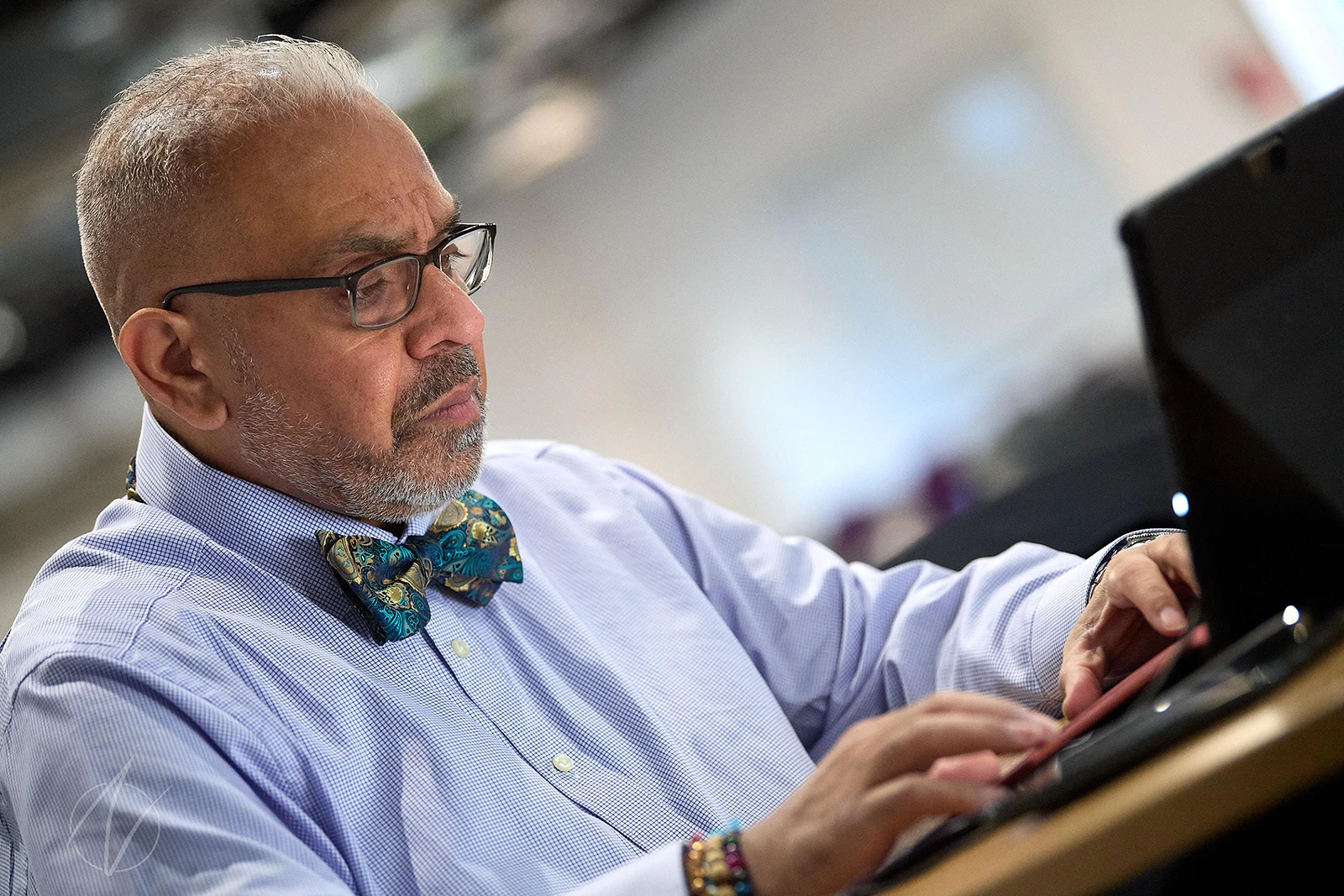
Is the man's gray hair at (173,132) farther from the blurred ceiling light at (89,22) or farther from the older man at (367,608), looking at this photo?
the blurred ceiling light at (89,22)

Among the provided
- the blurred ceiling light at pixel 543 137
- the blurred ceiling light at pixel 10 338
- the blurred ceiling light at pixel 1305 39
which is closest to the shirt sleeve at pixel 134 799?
the blurred ceiling light at pixel 10 338

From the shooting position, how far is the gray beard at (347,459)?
1.40 m

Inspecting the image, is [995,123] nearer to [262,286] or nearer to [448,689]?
[262,286]

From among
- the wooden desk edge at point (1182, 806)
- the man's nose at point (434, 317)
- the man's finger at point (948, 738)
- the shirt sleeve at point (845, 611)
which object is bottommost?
the shirt sleeve at point (845, 611)

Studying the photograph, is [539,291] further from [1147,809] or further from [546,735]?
[1147,809]

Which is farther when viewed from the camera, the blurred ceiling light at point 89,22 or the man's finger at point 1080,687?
the blurred ceiling light at point 89,22

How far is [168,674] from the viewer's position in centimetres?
114

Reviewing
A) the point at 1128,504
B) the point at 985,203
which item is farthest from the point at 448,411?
the point at 985,203

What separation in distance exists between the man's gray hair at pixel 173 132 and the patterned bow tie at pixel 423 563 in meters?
0.42

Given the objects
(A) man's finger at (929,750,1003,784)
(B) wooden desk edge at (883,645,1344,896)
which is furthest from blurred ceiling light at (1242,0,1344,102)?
(B) wooden desk edge at (883,645,1344,896)

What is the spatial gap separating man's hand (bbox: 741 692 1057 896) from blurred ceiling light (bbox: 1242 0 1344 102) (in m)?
4.88

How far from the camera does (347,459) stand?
4.58 feet

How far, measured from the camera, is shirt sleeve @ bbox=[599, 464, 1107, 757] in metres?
1.44

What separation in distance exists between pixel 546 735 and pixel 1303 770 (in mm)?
837
